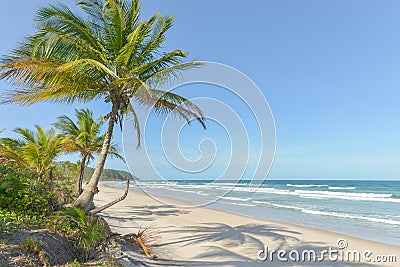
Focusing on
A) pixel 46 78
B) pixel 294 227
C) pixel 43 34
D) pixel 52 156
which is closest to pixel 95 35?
pixel 43 34

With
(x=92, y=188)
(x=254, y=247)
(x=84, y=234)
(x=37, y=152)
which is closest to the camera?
(x=84, y=234)

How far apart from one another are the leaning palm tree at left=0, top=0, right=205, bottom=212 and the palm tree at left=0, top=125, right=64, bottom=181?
5.61 metres

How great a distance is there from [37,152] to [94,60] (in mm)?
7018

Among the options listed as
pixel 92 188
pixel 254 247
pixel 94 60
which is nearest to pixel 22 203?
pixel 92 188

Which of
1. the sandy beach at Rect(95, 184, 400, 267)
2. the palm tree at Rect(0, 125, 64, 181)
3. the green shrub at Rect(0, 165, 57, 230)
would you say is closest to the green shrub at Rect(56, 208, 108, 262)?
the green shrub at Rect(0, 165, 57, 230)

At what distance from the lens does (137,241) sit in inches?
243

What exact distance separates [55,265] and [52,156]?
8882 millimetres

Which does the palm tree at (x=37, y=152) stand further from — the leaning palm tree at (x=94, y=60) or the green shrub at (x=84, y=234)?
the green shrub at (x=84, y=234)

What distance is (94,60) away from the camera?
568 cm

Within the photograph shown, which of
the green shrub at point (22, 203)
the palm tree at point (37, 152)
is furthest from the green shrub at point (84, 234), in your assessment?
the palm tree at point (37, 152)

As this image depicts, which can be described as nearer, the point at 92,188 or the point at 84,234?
the point at 84,234

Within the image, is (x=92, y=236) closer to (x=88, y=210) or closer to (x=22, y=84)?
(x=88, y=210)

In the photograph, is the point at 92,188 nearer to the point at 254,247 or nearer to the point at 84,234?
the point at 84,234

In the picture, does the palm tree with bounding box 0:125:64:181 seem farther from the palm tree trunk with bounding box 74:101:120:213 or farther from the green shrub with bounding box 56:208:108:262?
the green shrub with bounding box 56:208:108:262
